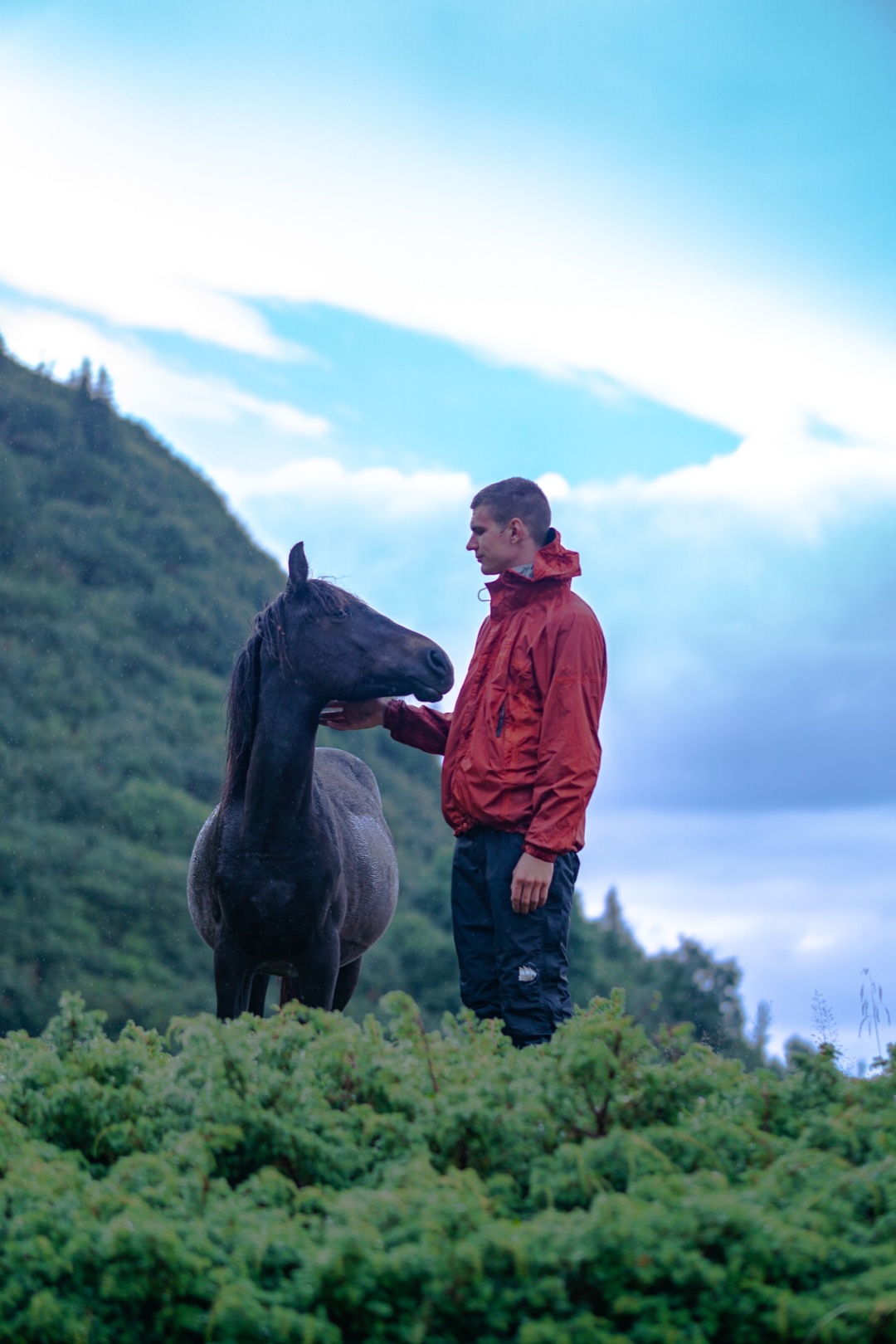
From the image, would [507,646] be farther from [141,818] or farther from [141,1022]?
[141,818]

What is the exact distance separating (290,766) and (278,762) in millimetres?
53

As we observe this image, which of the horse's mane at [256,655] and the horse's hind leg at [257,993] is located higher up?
the horse's mane at [256,655]

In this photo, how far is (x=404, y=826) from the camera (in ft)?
120

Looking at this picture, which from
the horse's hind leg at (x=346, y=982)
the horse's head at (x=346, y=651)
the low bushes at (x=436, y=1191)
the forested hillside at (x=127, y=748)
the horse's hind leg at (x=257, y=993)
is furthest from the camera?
the forested hillside at (x=127, y=748)

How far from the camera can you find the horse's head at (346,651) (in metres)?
5.07

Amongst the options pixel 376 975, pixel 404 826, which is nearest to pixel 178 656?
pixel 404 826

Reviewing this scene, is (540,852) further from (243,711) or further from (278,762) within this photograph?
(243,711)

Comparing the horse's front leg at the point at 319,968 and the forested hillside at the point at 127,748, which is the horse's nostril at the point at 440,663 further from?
the forested hillside at the point at 127,748

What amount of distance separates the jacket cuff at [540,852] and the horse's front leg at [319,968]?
1306 mm

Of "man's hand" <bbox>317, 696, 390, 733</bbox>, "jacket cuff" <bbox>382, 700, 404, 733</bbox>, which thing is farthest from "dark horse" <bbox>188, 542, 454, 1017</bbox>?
"jacket cuff" <bbox>382, 700, 404, 733</bbox>

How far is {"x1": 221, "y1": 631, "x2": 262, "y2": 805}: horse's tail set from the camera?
5195 millimetres

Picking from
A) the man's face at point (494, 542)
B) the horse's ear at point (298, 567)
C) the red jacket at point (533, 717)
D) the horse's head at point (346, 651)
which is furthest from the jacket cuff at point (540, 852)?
the horse's ear at point (298, 567)

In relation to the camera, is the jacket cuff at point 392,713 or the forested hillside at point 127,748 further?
the forested hillside at point 127,748

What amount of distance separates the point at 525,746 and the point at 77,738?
29598 millimetres
